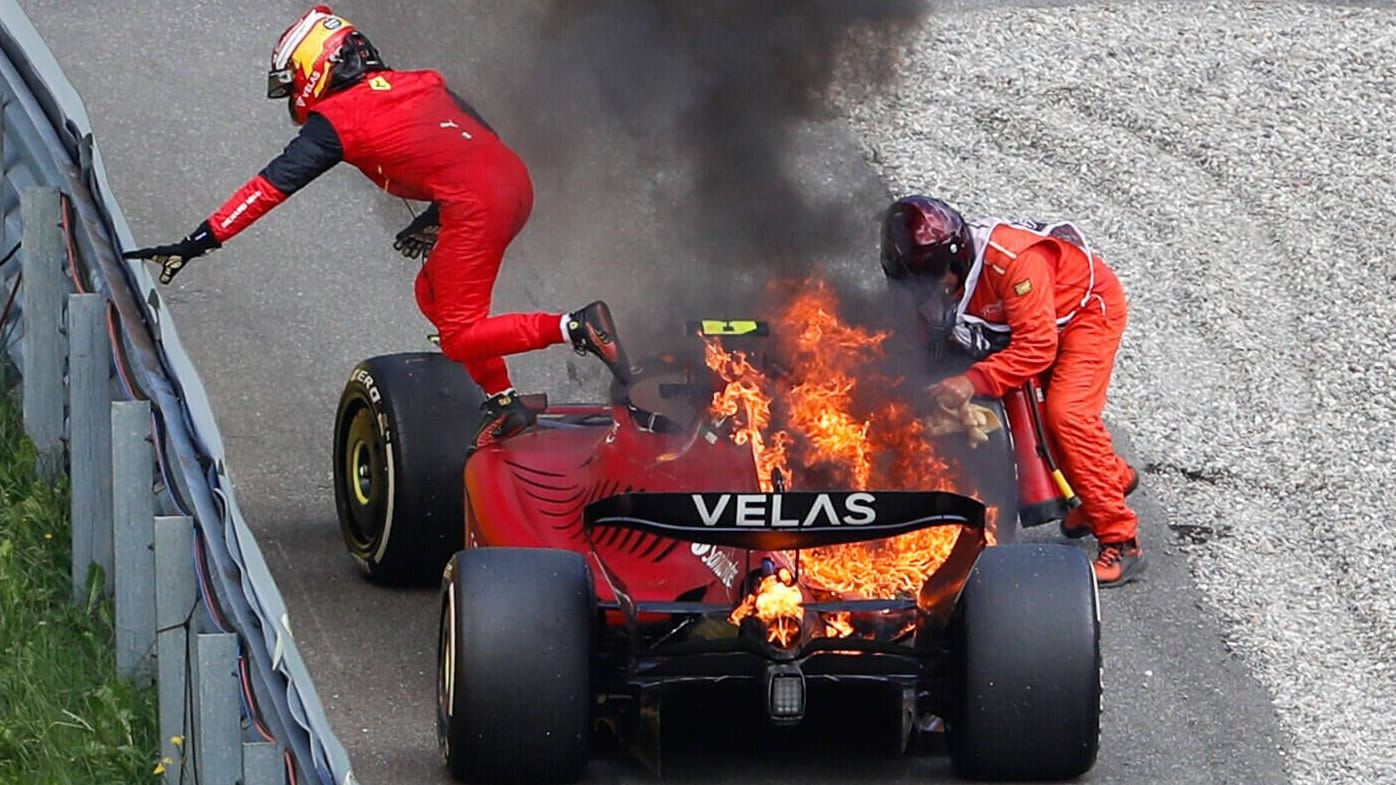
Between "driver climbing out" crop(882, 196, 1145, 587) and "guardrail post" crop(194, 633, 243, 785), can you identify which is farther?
"driver climbing out" crop(882, 196, 1145, 587)

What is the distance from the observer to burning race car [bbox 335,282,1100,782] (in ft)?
24.9

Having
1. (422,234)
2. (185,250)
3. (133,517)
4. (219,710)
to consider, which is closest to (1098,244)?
(422,234)

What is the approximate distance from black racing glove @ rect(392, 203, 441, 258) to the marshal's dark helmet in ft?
6.09

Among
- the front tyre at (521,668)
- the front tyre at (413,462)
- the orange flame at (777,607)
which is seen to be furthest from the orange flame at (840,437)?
the front tyre at (413,462)

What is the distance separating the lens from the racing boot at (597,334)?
9.23m

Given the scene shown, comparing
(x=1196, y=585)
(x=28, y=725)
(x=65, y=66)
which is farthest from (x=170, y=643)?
(x=65, y=66)

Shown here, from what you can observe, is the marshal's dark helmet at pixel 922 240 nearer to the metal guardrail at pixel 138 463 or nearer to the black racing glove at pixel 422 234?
the black racing glove at pixel 422 234

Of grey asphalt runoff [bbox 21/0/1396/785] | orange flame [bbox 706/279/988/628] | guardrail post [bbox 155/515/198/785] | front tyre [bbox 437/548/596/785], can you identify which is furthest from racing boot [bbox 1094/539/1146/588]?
guardrail post [bbox 155/515/198/785]

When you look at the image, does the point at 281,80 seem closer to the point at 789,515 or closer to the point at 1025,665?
the point at 789,515

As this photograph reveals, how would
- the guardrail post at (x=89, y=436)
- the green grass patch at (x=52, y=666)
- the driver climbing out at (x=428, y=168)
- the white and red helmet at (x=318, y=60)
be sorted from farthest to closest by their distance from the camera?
1. the white and red helmet at (x=318, y=60)
2. the driver climbing out at (x=428, y=168)
3. the guardrail post at (x=89, y=436)
4. the green grass patch at (x=52, y=666)

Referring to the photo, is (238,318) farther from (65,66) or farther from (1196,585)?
(1196,585)

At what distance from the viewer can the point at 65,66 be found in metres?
15.7

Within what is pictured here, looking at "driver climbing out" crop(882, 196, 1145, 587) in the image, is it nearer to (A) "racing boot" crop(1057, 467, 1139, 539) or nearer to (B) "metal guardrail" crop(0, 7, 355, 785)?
(A) "racing boot" crop(1057, 467, 1139, 539)

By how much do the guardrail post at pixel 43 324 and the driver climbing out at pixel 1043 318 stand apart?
3.18 meters
